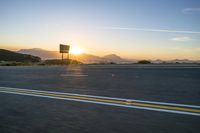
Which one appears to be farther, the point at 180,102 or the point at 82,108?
the point at 180,102

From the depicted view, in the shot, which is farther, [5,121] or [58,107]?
[58,107]

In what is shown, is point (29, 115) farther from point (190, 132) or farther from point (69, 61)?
point (69, 61)

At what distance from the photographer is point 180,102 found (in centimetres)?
680

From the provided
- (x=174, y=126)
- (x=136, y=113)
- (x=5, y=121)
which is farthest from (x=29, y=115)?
(x=174, y=126)

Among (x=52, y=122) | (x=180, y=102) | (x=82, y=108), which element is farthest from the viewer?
(x=180, y=102)

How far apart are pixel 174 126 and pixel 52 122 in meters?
2.38

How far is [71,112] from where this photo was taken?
230 inches

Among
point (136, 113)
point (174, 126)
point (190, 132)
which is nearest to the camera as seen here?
point (190, 132)

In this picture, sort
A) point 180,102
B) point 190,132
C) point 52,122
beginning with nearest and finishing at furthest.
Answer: point 190,132
point 52,122
point 180,102

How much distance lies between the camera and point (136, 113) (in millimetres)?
5578

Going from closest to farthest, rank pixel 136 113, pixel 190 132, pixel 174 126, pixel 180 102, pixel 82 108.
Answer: pixel 190 132, pixel 174 126, pixel 136 113, pixel 82 108, pixel 180 102

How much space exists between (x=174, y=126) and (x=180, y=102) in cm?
248

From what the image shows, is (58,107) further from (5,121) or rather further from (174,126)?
(174,126)

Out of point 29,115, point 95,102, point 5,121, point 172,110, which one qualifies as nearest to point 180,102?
point 172,110
